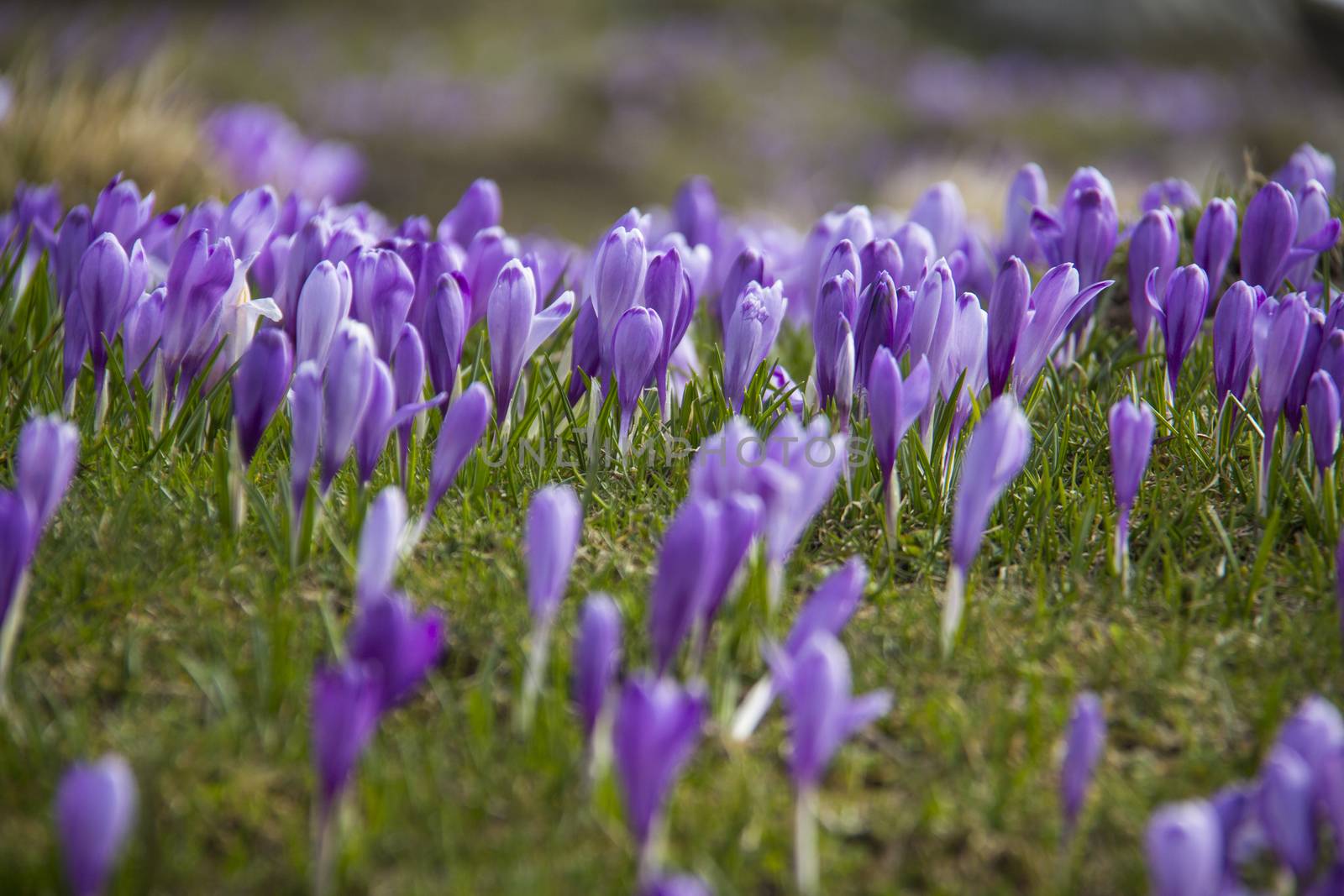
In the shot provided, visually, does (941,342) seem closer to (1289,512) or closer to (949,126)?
(1289,512)

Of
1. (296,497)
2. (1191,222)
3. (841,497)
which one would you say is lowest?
(296,497)

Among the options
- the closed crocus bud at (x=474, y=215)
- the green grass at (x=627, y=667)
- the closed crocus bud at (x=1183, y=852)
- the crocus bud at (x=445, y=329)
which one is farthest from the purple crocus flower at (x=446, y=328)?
the closed crocus bud at (x=1183, y=852)

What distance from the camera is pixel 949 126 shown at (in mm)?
14484

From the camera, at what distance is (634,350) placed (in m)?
1.93

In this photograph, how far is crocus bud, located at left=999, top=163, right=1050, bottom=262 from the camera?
2.90 metres

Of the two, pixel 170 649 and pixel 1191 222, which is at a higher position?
pixel 1191 222

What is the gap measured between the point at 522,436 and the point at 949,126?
13611 mm

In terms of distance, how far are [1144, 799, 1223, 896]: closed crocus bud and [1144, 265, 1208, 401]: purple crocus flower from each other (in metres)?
1.18

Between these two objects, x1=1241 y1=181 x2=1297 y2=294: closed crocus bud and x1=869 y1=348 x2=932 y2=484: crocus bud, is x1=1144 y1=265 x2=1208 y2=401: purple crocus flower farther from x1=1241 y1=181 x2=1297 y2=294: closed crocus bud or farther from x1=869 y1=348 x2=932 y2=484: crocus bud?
x1=869 y1=348 x2=932 y2=484: crocus bud

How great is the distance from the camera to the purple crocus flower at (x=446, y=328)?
1932mm

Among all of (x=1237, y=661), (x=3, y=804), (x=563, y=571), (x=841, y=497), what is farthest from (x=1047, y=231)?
(x=3, y=804)

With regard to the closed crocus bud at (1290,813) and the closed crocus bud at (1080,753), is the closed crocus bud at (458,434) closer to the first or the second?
the closed crocus bud at (1080,753)

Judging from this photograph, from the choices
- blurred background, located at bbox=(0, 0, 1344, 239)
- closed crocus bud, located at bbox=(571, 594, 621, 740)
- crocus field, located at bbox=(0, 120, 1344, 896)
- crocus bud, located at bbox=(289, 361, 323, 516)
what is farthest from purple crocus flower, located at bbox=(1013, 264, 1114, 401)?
blurred background, located at bbox=(0, 0, 1344, 239)

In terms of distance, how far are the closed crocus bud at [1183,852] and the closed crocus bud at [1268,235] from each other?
1.57 metres
